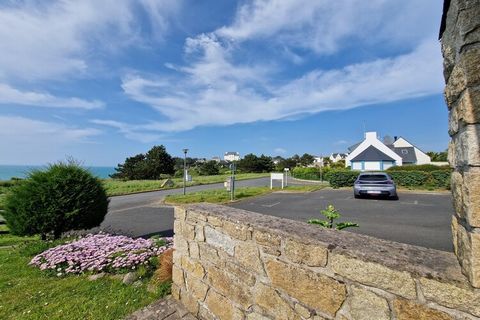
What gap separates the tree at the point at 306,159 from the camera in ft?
233

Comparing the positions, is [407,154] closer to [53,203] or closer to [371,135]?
[371,135]

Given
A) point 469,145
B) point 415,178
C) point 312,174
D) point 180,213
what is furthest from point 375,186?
point 312,174

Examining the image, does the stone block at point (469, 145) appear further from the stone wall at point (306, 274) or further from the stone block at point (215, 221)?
the stone block at point (215, 221)

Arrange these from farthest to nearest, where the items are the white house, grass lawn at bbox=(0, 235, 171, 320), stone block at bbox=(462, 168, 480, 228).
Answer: the white house
grass lawn at bbox=(0, 235, 171, 320)
stone block at bbox=(462, 168, 480, 228)

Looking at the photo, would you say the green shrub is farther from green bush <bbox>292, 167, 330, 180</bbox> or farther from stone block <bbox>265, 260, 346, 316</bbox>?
stone block <bbox>265, 260, 346, 316</bbox>

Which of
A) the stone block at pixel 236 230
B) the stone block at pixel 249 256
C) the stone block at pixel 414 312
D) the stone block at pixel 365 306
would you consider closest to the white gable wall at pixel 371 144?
the stone block at pixel 236 230

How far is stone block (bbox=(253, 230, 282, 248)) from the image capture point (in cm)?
214

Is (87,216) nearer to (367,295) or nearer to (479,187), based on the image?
(367,295)

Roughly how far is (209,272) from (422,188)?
Answer: 20865 mm

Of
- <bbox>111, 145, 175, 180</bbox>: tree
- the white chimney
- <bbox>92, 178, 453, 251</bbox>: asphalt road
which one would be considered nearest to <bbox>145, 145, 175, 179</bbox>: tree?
<bbox>111, 145, 175, 180</bbox>: tree

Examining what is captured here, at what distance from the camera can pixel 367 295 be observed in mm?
1580

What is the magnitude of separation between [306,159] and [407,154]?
29.1 meters

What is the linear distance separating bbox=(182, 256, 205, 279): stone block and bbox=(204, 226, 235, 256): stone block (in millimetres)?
372

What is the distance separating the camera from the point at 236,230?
2533 mm
